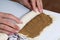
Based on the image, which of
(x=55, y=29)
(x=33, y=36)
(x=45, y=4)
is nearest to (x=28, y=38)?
(x=33, y=36)

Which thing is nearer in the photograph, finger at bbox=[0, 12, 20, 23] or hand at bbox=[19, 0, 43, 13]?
finger at bbox=[0, 12, 20, 23]

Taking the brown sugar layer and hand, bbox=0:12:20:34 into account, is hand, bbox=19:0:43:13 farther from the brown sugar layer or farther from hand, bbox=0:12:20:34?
hand, bbox=0:12:20:34

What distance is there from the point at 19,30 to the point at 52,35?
0.48 ft

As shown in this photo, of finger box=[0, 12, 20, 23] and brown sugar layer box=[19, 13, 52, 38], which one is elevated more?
finger box=[0, 12, 20, 23]

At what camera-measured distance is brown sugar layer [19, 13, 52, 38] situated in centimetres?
71

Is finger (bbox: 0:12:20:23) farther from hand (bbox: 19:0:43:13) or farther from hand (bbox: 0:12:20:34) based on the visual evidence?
hand (bbox: 19:0:43:13)

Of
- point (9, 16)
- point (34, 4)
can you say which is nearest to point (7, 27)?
point (9, 16)

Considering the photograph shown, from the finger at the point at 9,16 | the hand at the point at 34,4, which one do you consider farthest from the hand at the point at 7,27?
the hand at the point at 34,4

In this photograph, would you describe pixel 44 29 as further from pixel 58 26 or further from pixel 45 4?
pixel 45 4

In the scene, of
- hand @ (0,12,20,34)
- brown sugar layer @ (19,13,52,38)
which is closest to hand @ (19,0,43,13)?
brown sugar layer @ (19,13,52,38)

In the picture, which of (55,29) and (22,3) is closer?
(55,29)

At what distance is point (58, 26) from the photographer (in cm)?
76

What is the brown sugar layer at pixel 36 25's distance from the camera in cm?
71

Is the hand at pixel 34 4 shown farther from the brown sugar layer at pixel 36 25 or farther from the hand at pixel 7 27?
the hand at pixel 7 27
